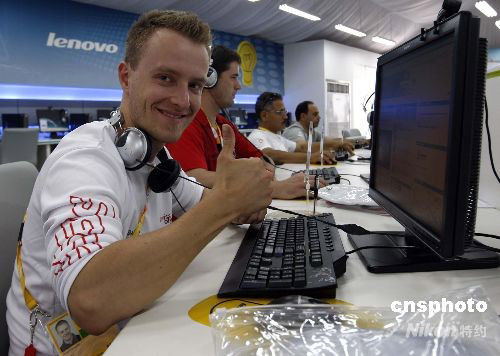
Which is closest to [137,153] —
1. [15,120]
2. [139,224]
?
[139,224]

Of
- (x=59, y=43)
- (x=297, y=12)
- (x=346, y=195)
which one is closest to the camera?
(x=346, y=195)

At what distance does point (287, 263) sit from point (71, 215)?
0.37 m

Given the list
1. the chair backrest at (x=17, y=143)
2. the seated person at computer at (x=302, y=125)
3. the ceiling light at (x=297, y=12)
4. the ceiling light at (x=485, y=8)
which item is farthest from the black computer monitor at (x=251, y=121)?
the chair backrest at (x=17, y=143)

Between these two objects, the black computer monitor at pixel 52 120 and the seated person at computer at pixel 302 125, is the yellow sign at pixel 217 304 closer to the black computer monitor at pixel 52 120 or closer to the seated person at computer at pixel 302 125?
the seated person at computer at pixel 302 125

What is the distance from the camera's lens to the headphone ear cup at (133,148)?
0.82 metres

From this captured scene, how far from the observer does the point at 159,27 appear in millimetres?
944

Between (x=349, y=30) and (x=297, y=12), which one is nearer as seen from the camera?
(x=297, y=12)

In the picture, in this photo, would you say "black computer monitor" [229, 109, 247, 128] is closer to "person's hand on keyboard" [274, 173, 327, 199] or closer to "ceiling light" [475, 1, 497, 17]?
"ceiling light" [475, 1, 497, 17]

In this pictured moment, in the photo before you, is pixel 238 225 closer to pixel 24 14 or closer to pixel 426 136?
pixel 426 136

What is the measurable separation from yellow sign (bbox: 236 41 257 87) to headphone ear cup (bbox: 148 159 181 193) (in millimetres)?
7949

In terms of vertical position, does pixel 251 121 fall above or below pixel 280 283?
above

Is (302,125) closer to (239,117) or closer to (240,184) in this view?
(239,117)

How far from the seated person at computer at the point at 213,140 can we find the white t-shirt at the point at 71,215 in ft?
1.86

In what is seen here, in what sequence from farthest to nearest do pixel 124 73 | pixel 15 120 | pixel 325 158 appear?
1. pixel 15 120
2. pixel 325 158
3. pixel 124 73
